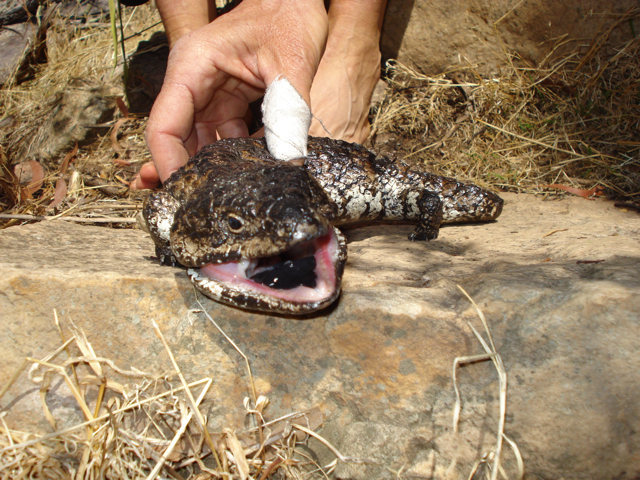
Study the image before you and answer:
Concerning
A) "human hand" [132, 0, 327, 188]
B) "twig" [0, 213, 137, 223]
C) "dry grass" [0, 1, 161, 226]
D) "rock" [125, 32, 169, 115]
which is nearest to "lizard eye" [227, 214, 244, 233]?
"human hand" [132, 0, 327, 188]

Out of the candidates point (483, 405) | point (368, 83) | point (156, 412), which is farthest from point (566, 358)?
point (368, 83)

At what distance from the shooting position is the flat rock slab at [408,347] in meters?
1.83

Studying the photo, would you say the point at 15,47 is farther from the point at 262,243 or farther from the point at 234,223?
the point at 262,243

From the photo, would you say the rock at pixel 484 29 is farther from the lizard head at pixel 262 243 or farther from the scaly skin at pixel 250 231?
the lizard head at pixel 262 243

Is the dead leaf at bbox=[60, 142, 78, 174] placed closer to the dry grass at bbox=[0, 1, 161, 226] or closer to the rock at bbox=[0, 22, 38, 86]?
the dry grass at bbox=[0, 1, 161, 226]

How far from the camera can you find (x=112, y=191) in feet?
15.2

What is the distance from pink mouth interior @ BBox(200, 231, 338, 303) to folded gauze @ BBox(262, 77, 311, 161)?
40.0 inches

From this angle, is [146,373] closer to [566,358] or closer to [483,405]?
[483,405]

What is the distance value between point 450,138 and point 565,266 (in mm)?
2727

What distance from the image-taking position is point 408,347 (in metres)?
2.10

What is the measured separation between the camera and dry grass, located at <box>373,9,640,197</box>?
413 cm

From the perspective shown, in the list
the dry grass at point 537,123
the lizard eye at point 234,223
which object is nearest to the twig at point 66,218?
the lizard eye at point 234,223

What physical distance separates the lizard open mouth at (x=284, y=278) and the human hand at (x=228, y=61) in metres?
1.53

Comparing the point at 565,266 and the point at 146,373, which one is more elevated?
the point at 565,266
